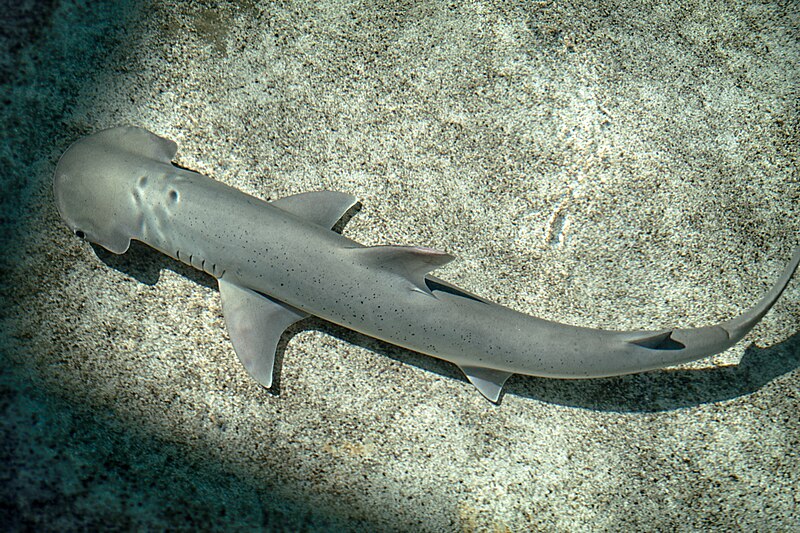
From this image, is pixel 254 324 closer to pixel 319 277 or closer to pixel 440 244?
pixel 319 277

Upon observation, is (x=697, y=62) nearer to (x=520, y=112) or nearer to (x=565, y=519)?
(x=520, y=112)

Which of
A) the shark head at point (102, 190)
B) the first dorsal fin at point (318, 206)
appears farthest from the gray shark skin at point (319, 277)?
the first dorsal fin at point (318, 206)

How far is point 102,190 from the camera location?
1920mm

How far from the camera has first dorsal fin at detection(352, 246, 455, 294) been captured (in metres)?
1.75

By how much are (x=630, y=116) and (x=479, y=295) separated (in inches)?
38.8

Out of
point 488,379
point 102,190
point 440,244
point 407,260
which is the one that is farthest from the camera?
point 440,244

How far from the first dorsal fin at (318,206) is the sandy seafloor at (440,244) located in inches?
6.3

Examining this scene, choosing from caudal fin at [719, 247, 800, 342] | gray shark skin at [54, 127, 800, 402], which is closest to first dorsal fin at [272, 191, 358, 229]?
gray shark skin at [54, 127, 800, 402]

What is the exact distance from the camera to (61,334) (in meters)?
2.02

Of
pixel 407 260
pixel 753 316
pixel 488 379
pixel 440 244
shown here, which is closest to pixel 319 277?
pixel 407 260

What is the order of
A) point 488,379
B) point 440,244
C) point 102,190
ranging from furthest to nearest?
1. point 440,244
2. point 488,379
3. point 102,190

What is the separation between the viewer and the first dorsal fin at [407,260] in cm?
175

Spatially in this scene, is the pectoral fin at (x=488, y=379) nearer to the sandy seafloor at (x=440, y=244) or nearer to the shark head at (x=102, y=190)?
the sandy seafloor at (x=440, y=244)

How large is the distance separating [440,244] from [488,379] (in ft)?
1.88
